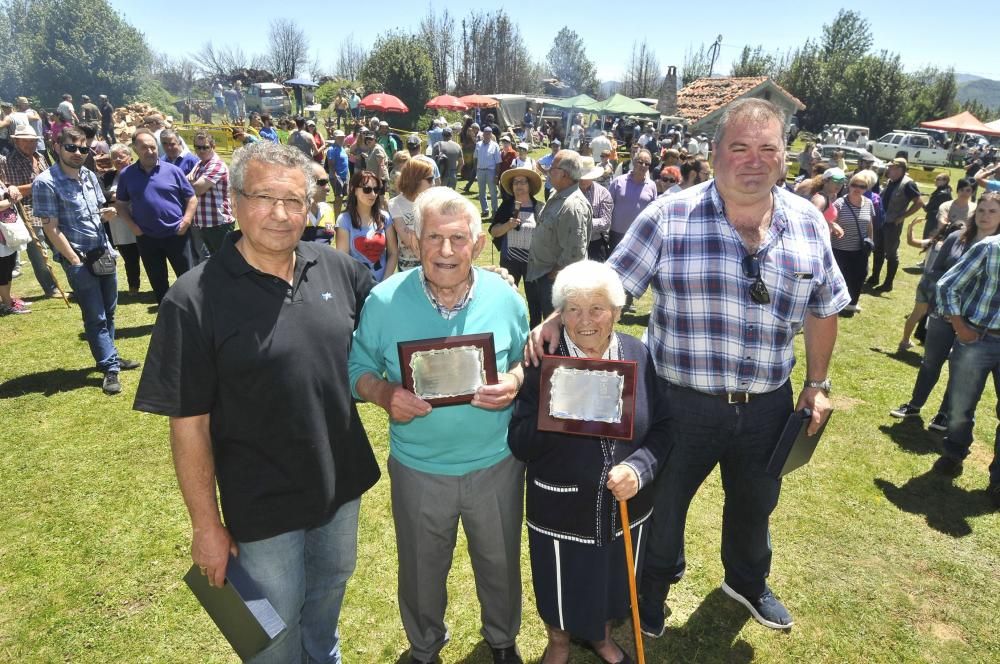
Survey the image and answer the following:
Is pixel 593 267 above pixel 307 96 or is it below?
Answer: below

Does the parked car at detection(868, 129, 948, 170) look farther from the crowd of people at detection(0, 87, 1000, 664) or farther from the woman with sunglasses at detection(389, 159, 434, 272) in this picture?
the crowd of people at detection(0, 87, 1000, 664)

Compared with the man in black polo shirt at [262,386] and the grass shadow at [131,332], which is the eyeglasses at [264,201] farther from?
the grass shadow at [131,332]

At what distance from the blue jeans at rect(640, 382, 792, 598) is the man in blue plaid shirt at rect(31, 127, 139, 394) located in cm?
543

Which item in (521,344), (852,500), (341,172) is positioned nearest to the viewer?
(521,344)

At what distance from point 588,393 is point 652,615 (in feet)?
5.54

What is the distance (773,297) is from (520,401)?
4.11ft

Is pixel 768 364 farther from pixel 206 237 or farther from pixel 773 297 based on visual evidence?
pixel 206 237

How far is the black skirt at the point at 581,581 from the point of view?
2.49 metres

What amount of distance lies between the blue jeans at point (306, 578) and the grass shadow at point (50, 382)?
15.6 ft

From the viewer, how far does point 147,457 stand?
184 inches

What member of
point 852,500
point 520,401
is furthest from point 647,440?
point 852,500

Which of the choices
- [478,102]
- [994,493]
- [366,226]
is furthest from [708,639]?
[478,102]

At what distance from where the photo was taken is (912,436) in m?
5.37

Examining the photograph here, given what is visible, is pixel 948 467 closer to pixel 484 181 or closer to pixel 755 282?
pixel 755 282
